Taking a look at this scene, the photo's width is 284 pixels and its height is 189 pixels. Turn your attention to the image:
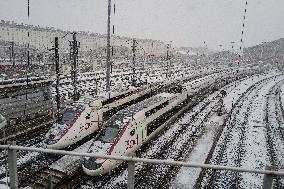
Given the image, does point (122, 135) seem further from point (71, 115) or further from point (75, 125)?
point (71, 115)

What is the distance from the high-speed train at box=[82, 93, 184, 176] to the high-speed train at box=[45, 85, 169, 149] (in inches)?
126

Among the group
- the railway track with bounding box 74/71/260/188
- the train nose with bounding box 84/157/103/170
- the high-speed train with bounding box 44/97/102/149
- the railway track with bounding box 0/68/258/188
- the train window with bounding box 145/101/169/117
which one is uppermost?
the train window with bounding box 145/101/169/117

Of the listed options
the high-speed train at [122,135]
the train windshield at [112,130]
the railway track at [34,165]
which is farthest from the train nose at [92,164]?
the railway track at [34,165]

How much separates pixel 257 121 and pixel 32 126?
2201 centimetres

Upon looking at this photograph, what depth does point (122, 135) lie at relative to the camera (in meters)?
16.9

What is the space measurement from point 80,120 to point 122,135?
486 cm

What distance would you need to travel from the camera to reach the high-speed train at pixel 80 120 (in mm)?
19578

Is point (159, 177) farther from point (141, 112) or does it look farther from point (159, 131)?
point (159, 131)

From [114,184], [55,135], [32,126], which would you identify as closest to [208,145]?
[114,184]

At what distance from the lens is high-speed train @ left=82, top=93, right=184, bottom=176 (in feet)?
51.0

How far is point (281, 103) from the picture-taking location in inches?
1551

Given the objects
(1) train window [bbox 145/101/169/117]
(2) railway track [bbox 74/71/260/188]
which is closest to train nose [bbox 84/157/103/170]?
(2) railway track [bbox 74/71/260/188]

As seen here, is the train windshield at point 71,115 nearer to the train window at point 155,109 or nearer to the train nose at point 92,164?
the train window at point 155,109

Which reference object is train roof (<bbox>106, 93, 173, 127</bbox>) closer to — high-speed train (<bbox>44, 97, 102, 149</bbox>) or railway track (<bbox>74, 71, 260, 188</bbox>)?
railway track (<bbox>74, 71, 260, 188</bbox>)
